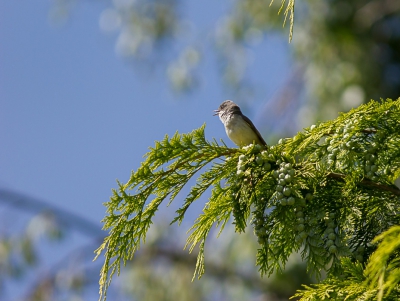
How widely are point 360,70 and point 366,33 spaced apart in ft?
3.12

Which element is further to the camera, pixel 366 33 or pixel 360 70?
pixel 366 33

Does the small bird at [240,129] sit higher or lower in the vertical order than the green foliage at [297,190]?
higher

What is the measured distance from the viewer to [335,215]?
A: 2064mm

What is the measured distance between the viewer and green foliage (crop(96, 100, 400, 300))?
2.02 metres

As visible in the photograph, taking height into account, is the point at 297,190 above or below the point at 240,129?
below

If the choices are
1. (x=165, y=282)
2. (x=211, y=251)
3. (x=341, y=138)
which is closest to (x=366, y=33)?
(x=211, y=251)

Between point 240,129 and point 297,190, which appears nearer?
point 297,190

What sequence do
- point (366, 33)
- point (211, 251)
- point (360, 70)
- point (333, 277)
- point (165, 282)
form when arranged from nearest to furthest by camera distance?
point (333, 277)
point (165, 282)
point (211, 251)
point (360, 70)
point (366, 33)

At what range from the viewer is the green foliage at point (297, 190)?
6.64 feet

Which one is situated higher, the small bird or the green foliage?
the small bird

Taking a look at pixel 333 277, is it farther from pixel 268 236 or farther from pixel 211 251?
pixel 211 251

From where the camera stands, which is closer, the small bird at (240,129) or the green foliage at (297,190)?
the green foliage at (297,190)

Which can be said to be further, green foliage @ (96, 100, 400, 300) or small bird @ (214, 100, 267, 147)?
small bird @ (214, 100, 267, 147)

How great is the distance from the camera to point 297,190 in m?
2.03
